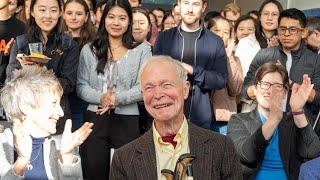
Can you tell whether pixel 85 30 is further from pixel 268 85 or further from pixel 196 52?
pixel 268 85

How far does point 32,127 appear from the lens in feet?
9.87

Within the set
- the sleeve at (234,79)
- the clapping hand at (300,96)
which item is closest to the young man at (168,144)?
the clapping hand at (300,96)

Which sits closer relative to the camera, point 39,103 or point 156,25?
point 39,103

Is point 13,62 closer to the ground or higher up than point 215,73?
higher up

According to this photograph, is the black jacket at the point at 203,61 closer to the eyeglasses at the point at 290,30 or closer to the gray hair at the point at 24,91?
the eyeglasses at the point at 290,30

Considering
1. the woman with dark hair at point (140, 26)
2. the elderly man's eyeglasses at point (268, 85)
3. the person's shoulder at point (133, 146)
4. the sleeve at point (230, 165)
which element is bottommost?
the sleeve at point (230, 165)

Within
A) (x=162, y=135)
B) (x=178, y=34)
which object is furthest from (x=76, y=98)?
(x=162, y=135)

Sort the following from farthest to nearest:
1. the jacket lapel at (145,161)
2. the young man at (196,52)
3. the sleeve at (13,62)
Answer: the young man at (196,52)
the sleeve at (13,62)
the jacket lapel at (145,161)

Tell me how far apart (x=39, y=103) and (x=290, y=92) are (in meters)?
1.96

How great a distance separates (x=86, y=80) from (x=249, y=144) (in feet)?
5.30

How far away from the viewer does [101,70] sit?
183 inches

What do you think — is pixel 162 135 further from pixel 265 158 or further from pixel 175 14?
pixel 175 14

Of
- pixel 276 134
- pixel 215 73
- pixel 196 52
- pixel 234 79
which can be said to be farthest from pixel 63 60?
pixel 276 134

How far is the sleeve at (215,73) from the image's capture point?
4.57m
